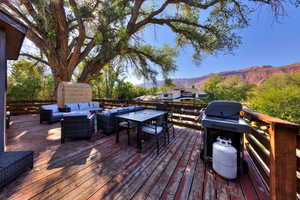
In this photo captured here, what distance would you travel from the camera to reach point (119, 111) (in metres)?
3.58

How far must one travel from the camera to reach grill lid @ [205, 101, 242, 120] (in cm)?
185

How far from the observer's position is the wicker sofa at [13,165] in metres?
1.42

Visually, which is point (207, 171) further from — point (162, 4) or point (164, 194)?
point (162, 4)

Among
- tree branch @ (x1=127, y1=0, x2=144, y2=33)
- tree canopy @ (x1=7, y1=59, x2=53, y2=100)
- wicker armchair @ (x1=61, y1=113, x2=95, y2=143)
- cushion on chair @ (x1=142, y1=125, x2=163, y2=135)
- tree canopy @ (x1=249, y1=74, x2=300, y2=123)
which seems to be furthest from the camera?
tree canopy @ (x1=7, y1=59, x2=53, y2=100)

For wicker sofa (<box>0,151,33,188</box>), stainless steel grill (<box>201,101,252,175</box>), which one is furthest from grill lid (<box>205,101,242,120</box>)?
wicker sofa (<box>0,151,33,188</box>)

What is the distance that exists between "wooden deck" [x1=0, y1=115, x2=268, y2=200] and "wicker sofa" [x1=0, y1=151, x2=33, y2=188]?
9 cm

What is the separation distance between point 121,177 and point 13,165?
1.46 meters

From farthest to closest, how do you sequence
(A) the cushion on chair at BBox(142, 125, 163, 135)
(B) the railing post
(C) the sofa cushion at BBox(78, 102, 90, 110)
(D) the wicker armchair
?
(C) the sofa cushion at BBox(78, 102, 90, 110), (D) the wicker armchair, (A) the cushion on chair at BBox(142, 125, 163, 135), (B) the railing post

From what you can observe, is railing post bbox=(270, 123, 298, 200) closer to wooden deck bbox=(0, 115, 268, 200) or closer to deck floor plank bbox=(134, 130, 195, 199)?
wooden deck bbox=(0, 115, 268, 200)

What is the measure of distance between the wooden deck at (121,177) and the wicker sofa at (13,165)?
87 millimetres

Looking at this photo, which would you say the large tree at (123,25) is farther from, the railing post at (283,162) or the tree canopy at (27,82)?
the railing post at (283,162)

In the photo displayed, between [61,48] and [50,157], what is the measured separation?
6174mm

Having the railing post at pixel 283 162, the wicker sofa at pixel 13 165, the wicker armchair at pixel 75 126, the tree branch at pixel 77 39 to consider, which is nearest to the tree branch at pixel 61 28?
the tree branch at pixel 77 39

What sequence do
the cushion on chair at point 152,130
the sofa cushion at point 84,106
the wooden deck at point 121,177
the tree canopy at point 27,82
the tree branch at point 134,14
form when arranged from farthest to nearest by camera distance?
the tree canopy at point 27,82 → the tree branch at point 134,14 → the sofa cushion at point 84,106 → the cushion on chair at point 152,130 → the wooden deck at point 121,177
